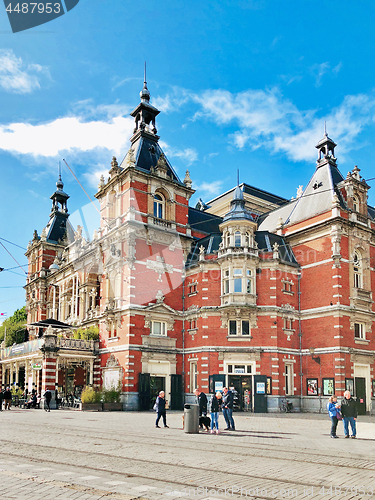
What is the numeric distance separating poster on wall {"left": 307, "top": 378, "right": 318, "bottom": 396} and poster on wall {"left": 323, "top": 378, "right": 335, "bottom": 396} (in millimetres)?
864

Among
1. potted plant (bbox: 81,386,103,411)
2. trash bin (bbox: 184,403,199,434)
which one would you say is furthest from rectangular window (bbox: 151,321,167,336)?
trash bin (bbox: 184,403,199,434)

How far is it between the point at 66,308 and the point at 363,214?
31.7 meters

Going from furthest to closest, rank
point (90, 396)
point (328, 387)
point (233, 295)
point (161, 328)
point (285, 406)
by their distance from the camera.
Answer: point (161, 328) → point (233, 295) → point (285, 406) → point (328, 387) → point (90, 396)

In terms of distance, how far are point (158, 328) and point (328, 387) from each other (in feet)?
43.9

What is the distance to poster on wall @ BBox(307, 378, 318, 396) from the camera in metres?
36.1

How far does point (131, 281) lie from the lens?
37.7m

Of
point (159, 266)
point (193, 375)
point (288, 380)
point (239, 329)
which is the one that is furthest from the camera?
point (159, 266)

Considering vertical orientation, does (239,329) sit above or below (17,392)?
above

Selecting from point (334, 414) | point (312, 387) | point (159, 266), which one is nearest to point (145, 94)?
point (159, 266)

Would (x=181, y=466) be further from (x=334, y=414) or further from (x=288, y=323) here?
(x=288, y=323)

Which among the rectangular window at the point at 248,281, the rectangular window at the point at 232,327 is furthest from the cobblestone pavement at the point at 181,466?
the rectangular window at the point at 248,281

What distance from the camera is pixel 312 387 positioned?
1431 inches

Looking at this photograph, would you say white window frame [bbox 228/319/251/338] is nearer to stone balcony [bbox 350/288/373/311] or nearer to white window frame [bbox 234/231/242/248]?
white window frame [bbox 234/231/242/248]

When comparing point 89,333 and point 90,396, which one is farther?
point 89,333
